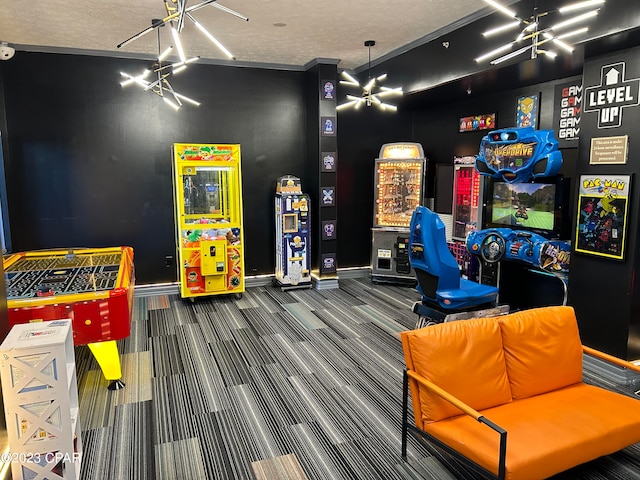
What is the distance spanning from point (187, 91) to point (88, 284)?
11.5 feet

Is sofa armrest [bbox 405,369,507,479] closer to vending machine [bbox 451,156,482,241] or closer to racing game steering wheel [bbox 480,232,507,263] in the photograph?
racing game steering wheel [bbox 480,232,507,263]

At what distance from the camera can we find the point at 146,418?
321 centimetres

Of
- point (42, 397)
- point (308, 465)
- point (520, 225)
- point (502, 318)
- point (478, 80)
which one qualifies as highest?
point (478, 80)

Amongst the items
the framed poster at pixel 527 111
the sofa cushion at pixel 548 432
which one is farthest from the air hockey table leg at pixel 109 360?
the framed poster at pixel 527 111

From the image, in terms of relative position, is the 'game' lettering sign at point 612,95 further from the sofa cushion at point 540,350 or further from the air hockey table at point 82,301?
the air hockey table at point 82,301

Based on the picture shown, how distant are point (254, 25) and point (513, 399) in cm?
419

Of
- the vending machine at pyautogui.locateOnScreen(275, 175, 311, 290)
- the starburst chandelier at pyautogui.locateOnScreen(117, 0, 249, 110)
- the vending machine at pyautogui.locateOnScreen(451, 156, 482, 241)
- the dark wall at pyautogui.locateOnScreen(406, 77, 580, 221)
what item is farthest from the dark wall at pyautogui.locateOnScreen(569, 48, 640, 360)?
the vending machine at pyautogui.locateOnScreen(275, 175, 311, 290)

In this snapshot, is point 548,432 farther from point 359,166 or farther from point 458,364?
point 359,166

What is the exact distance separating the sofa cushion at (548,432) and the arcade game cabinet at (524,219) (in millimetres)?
1828

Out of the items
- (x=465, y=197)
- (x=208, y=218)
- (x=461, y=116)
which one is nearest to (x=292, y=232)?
(x=208, y=218)

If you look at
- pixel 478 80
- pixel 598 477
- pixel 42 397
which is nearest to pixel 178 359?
pixel 42 397

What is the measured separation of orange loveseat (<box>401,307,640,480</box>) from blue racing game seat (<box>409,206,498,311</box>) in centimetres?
115

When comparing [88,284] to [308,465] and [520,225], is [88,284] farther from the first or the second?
[520,225]

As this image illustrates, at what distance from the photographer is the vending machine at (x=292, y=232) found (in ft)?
20.6
